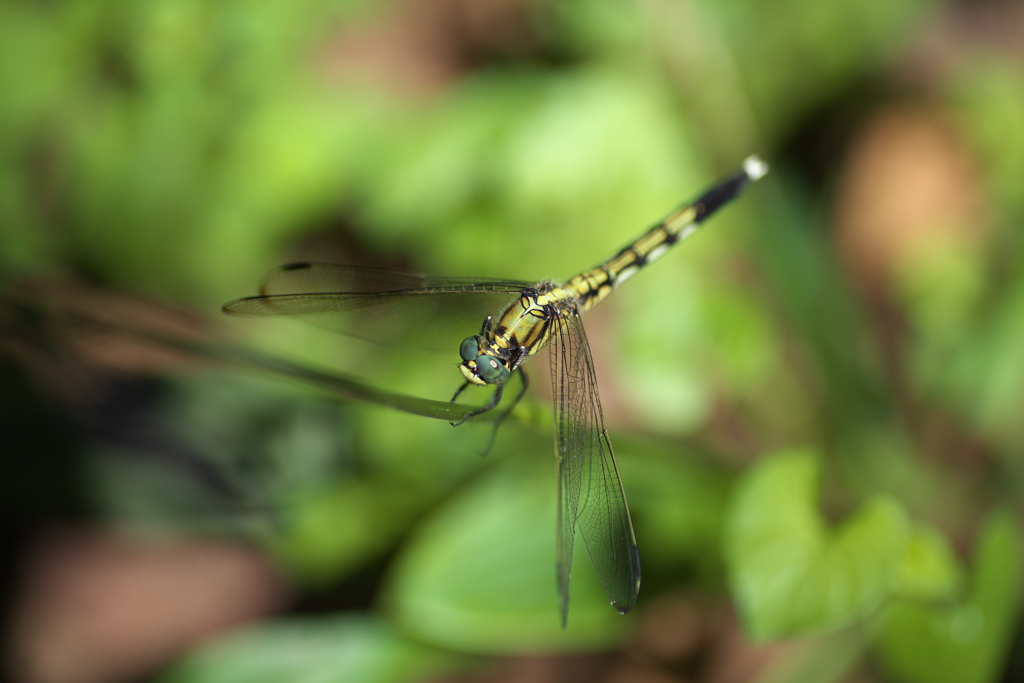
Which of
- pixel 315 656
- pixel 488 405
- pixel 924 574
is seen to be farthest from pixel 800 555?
pixel 315 656

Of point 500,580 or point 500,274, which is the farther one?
point 500,274

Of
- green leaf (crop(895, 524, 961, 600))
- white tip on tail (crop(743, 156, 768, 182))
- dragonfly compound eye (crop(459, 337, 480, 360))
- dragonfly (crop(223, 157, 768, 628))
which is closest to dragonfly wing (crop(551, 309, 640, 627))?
dragonfly (crop(223, 157, 768, 628))

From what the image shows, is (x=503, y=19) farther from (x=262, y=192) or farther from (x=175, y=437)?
(x=175, y=437)

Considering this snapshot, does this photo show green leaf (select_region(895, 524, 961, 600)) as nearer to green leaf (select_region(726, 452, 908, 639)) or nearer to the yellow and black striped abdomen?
green leaf (select_region(726, 452, 908, 639))

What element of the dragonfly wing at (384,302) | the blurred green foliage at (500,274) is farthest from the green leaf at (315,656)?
the dragonfly wing at (384,302)

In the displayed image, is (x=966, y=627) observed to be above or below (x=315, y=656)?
below

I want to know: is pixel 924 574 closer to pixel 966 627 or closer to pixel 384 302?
pixel 966 627

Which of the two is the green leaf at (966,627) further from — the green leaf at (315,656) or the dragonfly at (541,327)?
the green leaf at (315,656)
